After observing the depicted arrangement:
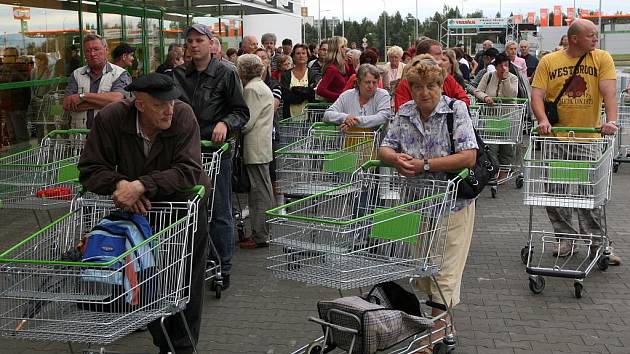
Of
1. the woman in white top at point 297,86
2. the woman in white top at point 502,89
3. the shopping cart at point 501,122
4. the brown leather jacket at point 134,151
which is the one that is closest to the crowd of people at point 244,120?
the brown leather jacket at point 134,151

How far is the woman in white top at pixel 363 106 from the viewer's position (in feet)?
27.6

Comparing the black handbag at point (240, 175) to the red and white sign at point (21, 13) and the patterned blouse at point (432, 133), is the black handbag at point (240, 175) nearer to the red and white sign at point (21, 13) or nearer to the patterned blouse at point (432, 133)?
the patterned blouse at point (432, 133)

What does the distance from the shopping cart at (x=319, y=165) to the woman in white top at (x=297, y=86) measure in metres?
3.23

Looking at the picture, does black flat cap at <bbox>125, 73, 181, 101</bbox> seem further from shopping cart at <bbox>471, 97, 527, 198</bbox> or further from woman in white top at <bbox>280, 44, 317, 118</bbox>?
shopping cart at <bbox>471, 97, 527, 198</bbox>

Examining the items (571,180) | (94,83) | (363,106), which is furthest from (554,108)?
(94,83)

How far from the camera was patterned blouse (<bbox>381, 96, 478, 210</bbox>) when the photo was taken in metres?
5.29

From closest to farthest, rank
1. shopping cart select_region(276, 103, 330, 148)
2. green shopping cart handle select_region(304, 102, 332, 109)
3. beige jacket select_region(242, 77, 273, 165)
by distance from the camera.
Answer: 1. beige jacket select_region(242, 77, 273, 165)
2. shopping cart select_region(276, 103, 330, 148)
3. green shopping cart handle select_region(304, 102, 332, 109)

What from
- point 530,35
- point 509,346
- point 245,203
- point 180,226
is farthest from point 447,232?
point 530,35

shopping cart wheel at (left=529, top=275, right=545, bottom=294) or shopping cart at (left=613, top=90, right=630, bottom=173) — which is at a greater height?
shopping cart at (left=613, top=90, right=630, bottom=173)

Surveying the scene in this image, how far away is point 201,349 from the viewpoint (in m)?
5.79

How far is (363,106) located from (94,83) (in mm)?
2759

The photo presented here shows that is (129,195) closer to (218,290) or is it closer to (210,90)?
(210,90)

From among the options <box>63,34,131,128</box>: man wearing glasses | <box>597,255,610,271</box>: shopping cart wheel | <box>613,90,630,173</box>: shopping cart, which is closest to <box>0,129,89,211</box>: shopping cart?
<box>63,34,131,128</box>: man wearing glasses

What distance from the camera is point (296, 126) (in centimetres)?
1031
